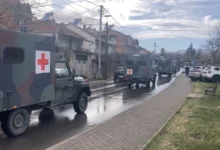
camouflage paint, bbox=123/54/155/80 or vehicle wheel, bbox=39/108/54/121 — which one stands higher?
camouflage paint, bbox=123/54/155/80

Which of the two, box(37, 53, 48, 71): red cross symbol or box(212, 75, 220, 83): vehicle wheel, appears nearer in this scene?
box(37, 53, 48, 71): red cross symbol

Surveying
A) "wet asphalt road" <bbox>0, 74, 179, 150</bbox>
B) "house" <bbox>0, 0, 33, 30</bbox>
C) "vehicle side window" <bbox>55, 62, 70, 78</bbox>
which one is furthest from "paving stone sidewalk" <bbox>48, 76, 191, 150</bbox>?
"house" <bbox>0, 0, 33, 30</bbox>

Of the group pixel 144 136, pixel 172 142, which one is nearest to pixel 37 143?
pixel 144 136

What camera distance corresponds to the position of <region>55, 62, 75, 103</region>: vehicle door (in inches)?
376

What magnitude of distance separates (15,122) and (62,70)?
2748 mm

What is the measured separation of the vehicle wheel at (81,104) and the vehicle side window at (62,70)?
133 centimetres

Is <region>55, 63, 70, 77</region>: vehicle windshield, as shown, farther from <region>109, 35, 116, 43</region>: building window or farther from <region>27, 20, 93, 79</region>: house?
<region>109, 35, 116, 43</region>: building window

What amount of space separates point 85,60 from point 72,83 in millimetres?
27227

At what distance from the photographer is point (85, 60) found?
37.5 m

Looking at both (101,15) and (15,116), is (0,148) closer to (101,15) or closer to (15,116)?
(15,116)

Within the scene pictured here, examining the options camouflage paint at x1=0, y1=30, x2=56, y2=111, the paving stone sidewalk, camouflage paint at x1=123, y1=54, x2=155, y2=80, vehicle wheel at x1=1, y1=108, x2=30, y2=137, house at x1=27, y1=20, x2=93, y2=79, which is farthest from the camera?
house at x1=27, y1=20, x2=93, y2=79

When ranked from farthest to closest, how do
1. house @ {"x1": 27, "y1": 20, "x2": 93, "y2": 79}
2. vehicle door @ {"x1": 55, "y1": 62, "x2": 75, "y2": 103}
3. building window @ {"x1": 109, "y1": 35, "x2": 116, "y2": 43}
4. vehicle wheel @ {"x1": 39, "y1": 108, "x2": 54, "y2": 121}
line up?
building window @ {"x1": 109, "y1": 35, "x2": 116, "y2": 43} → house @ {"x1": 27, "y1": 20, "x2": 93, "y2": 79} → vehicle wheel @ {"x1": 39, "y1": 108, "x2": 54, "y2": 121} → vehicle door @ {"x1": 55, "y1": 62, "x2": 75, "y2": 103}

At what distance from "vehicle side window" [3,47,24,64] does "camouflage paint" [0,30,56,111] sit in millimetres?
79

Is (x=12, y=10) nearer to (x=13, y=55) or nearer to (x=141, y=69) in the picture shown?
(x=141, y=69)
